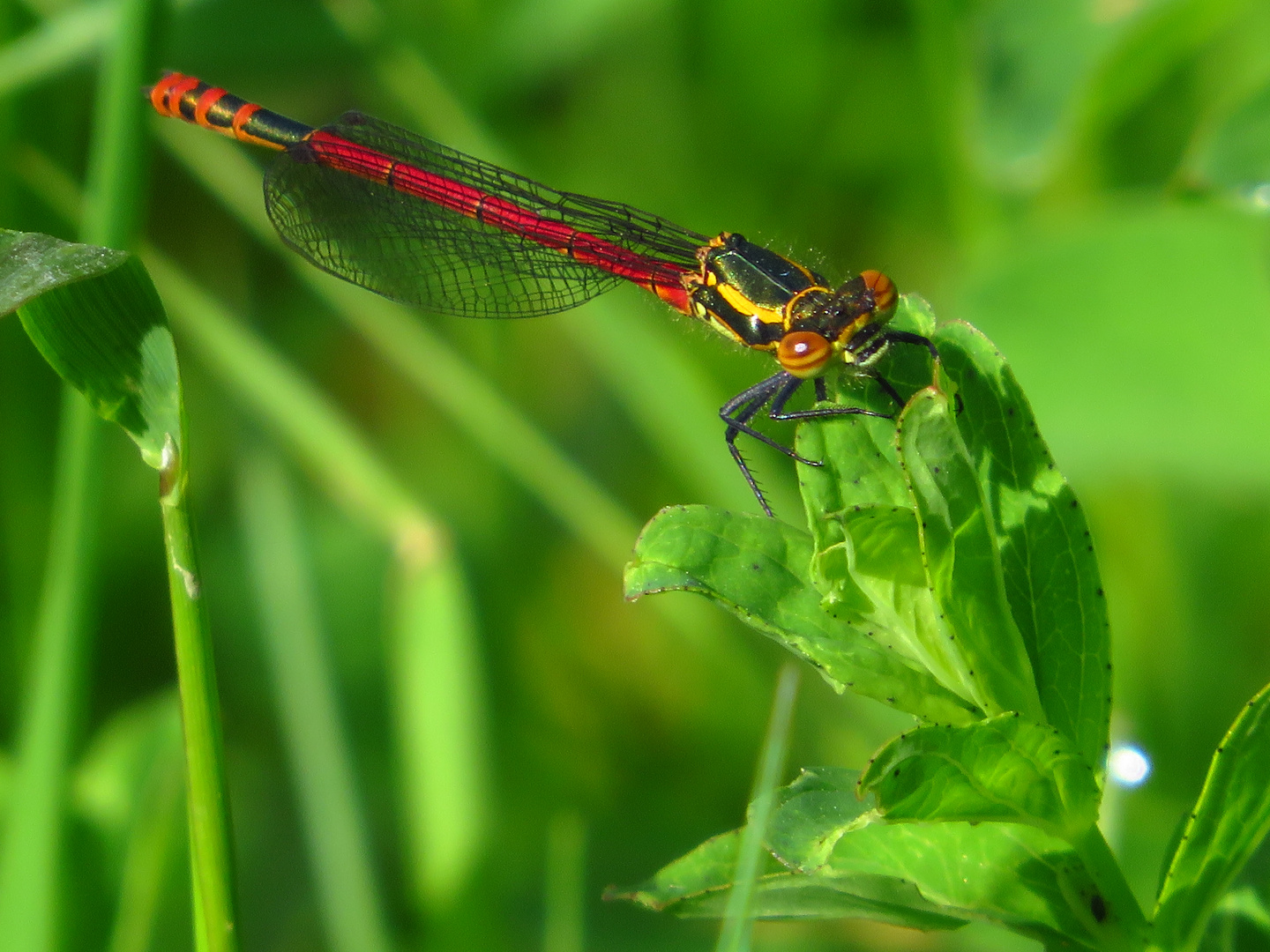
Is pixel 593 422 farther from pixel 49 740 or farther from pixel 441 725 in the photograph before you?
pixel 49 740

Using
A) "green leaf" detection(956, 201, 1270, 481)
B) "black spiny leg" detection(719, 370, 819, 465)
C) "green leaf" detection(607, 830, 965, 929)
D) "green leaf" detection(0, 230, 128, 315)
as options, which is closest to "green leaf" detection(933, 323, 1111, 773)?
"green leaf" detection(607, 830, 965, 929)

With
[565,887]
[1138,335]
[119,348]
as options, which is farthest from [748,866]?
[1138,335]

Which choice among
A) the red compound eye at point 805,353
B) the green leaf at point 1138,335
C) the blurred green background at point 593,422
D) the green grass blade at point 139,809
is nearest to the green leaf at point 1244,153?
the blurred green background at point 593,422

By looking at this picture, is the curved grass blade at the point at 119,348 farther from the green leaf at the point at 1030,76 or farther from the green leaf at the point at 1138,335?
the green leaf at the point at 1030,76

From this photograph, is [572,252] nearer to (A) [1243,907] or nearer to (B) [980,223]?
(B) [980,223]

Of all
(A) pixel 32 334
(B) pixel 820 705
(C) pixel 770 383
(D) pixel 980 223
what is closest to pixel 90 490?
(A) pixel 32 334
